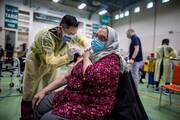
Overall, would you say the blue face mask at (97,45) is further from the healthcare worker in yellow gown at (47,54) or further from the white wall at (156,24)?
the white wall at (156,24)

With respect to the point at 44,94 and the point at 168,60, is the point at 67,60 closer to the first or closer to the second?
the point at 44,94

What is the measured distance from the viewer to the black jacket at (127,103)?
1.15 m

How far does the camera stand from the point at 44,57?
5.73 ft

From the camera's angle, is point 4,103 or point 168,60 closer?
point 4,103

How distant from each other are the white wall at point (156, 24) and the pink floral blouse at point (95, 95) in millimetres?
7784

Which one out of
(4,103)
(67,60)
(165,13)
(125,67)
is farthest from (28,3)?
(125,67)

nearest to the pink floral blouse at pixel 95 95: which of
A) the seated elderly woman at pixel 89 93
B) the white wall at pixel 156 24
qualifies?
the seated elderly woman at pixel 89 93

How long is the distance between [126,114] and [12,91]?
10.8ft

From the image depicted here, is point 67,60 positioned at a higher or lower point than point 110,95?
Answer: higher

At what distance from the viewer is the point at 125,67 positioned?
→ 1258mm

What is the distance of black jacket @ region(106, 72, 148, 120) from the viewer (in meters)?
1.15

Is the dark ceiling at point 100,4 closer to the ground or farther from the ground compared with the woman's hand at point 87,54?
farther from the ground

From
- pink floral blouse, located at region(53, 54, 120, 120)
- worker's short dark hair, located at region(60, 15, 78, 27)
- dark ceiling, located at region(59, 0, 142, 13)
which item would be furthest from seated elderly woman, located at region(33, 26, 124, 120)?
dark ceiling, located at region(59, 0, 142, 13)

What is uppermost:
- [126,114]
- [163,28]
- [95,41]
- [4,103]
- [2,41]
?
[163,28]
